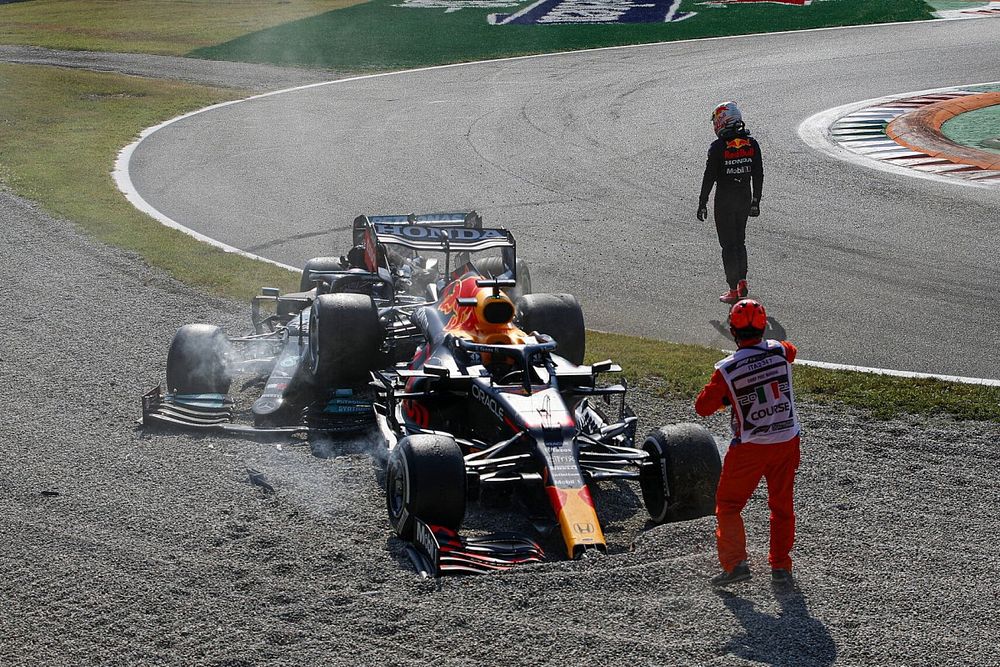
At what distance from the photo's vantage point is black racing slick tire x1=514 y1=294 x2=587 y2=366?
10.4 metres

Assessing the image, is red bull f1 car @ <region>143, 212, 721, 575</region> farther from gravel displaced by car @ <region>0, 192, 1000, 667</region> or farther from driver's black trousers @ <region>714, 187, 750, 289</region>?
driver's black trousers @ <region>714, 187, 750, 289</region>

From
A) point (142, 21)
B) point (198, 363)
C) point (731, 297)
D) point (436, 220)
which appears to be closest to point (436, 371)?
point (198, 363)

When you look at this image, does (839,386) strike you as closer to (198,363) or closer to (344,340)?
(344,340)

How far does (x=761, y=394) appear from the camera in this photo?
7035mm

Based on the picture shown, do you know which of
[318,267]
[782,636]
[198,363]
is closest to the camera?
[782,636]

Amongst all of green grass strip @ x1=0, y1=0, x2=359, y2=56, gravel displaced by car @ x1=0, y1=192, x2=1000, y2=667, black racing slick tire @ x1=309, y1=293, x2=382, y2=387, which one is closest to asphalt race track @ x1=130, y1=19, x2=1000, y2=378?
gravel displaced by car @ x1=0, y1=192, x2=1000, y2=667

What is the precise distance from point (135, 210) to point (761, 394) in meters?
14.2

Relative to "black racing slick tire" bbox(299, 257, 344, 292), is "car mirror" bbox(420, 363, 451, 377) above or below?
above

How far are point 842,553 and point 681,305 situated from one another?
6697 millimetres

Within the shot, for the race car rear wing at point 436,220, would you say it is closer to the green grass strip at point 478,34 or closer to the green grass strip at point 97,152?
the green grass strip at point 97,152

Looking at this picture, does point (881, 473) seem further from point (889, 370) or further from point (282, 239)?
point (282, 239)

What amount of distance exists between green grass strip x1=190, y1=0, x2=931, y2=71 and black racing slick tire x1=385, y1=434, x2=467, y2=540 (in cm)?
2728

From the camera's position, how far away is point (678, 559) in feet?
23.5

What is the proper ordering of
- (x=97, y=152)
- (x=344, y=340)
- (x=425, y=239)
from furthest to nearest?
(x=97, y=152) < (x=425, y=239) < (x=344, y=340)
